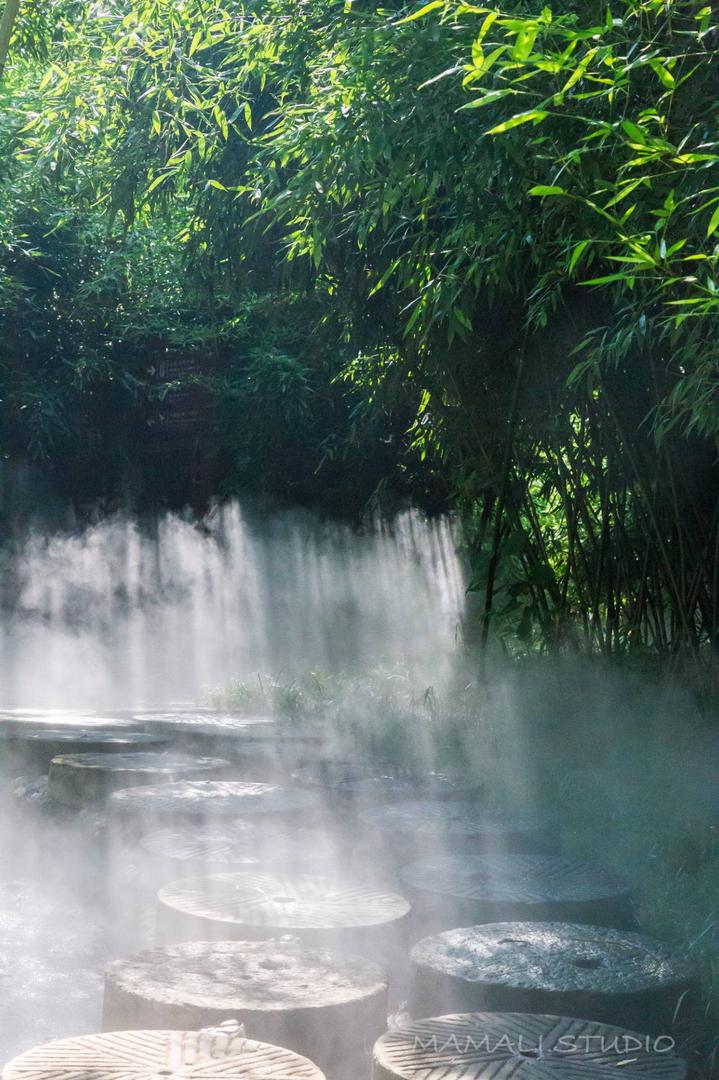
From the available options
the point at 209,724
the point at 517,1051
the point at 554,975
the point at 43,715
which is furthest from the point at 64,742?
the point at 517,1051

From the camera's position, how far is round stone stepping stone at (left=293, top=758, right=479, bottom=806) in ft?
15.7

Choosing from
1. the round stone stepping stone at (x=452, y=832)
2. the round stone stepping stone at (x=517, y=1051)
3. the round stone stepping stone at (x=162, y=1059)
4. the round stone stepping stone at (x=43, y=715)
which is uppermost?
the round stone stepping stone at (x=43, y=715)

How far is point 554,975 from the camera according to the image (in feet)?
8.58

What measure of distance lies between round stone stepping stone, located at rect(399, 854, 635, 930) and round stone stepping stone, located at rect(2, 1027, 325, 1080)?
1.30m

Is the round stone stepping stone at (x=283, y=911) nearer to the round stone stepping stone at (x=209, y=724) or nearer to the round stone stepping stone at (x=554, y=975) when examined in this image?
the round stone stepping stone at (x=554, y=975)

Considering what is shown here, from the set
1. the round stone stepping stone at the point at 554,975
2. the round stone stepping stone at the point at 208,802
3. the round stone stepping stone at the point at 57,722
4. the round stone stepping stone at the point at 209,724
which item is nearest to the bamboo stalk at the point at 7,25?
the round stone stepping stone at the point at 554,975

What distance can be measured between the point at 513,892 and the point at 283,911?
2.29ft

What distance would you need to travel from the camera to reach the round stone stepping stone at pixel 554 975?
2525 millimetres

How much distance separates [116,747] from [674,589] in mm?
3218

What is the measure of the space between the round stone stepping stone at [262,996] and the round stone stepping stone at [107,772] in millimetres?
2559

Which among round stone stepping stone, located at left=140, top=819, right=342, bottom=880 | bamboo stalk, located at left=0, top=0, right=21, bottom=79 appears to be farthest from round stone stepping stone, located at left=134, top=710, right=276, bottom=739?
bamboo stalk, located at left=0, top=0, right=21, bottom=79

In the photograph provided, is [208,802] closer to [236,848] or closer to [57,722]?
[236,848]

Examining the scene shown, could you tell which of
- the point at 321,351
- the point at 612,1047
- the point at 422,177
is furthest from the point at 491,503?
the point at 612,1047

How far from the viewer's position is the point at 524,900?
129 inches
